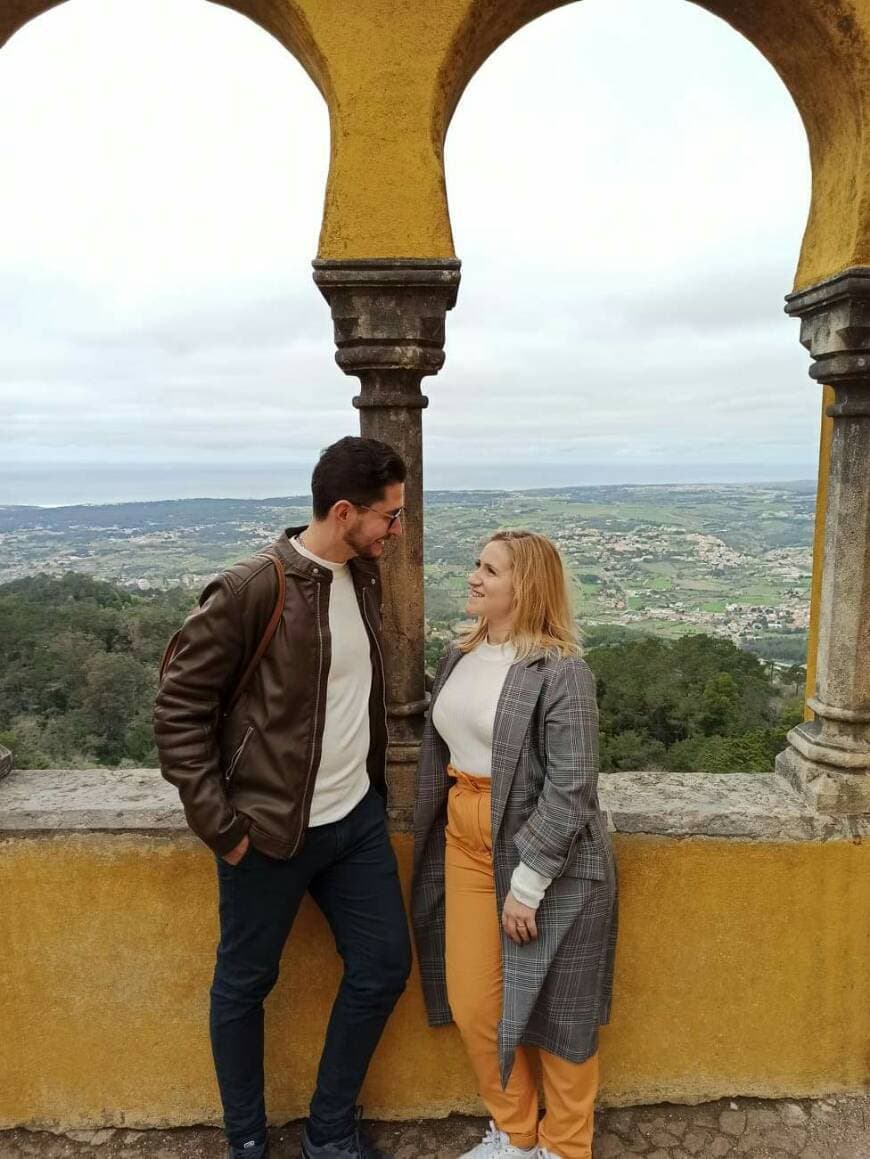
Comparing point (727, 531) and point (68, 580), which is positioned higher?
point (727, 531)

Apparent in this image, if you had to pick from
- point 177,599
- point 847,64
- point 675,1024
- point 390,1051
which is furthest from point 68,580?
point 847,64

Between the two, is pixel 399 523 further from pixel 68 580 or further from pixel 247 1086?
pixel 68 580

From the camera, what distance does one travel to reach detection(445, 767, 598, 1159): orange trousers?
1.99 m

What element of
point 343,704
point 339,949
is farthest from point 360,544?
point 339,949

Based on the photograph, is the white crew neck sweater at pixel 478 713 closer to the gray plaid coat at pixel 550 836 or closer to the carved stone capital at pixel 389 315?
the gray plaid coat at pixel 550 836

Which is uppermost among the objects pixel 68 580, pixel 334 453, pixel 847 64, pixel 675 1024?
pixel 847 64

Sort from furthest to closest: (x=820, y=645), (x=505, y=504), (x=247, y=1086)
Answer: (x=505, y=504)
(x=820, y=645)
(x=247, y=1086)

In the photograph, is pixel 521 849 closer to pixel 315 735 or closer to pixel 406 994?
pixel 315 735

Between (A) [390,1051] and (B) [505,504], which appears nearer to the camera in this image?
(A) [390,1051]

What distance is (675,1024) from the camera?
2371 millimetres

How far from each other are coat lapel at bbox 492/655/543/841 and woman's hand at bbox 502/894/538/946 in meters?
0.20

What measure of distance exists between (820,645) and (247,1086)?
2062 mm

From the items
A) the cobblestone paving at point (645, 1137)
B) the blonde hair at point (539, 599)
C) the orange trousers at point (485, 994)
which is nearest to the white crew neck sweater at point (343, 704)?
the orange trousers at point (485, 994)

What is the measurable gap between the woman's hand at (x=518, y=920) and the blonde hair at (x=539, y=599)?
1.98ft
